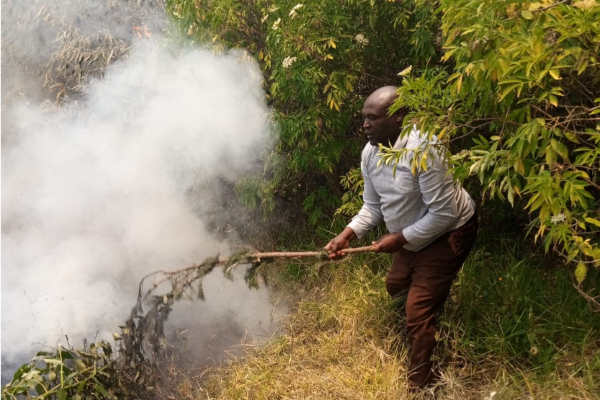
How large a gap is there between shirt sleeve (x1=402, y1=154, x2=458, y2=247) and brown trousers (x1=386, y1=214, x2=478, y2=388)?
0.11 m

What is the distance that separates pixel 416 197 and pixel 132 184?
336cm

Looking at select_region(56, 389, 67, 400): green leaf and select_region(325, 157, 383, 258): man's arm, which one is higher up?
select_region(56, 389, 67, 400): green leaf

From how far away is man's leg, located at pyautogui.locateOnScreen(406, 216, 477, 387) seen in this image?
3.22 meters

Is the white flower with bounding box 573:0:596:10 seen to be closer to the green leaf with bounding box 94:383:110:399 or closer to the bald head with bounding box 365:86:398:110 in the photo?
the bald head with bounding box 365:86:398:110

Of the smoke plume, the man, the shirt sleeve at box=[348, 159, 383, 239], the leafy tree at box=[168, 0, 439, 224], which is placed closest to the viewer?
the man

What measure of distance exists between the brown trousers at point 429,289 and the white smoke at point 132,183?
7.80 feet

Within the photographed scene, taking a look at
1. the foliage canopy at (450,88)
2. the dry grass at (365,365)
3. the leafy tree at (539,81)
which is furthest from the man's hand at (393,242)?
the leafy tree at (539,81)

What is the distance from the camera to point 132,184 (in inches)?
215

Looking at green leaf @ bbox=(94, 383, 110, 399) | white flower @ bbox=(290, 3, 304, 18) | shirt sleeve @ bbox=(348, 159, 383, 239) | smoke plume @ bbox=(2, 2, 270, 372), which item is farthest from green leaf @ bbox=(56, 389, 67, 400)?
white flower @ bbox=(290, 3, 304, 18)

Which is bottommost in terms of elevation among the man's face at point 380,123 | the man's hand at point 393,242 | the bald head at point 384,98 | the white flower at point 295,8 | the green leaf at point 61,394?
the man's hand at point 393,242

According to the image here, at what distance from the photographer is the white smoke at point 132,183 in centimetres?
489

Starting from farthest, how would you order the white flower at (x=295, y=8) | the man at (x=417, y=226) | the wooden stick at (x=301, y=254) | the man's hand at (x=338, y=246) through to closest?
the white flower at (x=295, y=8) < the man's hand at (x=338, y=246) < the wooden stick at (x=301, y=254) < the man at (x=417, y=226)

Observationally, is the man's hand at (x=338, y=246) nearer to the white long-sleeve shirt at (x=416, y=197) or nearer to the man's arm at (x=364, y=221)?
the man's arm at (x=364, y=221)

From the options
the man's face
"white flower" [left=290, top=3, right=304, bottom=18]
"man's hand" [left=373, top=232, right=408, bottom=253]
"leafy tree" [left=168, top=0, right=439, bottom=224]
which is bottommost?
"man's hand" [left=373, top=232, right=408, bottom=253]
